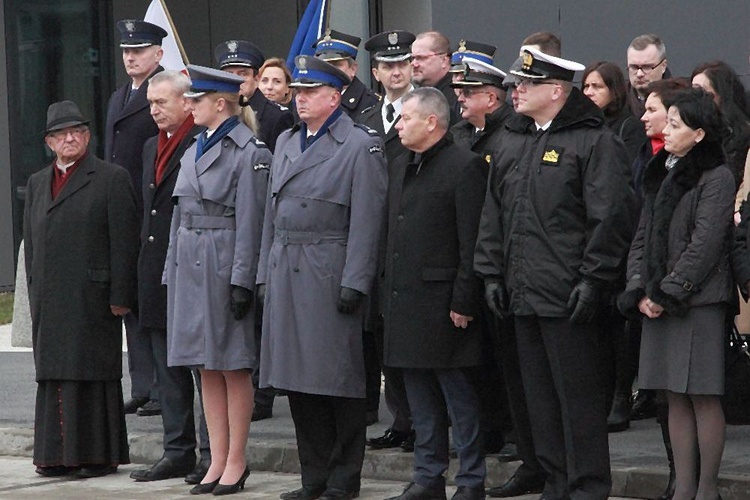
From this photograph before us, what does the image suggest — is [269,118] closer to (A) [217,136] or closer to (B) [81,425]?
(A) [217,136]

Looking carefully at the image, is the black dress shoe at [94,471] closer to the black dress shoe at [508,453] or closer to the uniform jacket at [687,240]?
the black dress shoe at [508,453]

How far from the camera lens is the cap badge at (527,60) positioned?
285 inches

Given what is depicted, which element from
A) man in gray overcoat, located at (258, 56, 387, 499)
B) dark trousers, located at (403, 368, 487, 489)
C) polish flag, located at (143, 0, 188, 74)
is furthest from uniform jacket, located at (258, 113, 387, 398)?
polish flag, located at (143, 0, 188, 74)

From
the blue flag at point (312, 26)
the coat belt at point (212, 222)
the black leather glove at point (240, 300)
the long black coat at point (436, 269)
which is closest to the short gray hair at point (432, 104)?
the long black coat at point (436, 269)

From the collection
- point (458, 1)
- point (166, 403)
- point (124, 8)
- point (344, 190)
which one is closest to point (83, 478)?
point (166, 403)

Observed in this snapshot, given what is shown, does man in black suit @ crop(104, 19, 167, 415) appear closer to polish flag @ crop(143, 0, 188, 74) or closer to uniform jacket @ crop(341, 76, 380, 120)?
uniform jacket @ crop(341, 76, 380, 120)

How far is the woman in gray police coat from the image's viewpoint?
8023 mm

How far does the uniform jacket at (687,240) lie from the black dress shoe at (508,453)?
1393 millimetres

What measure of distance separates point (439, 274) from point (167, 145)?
6.77ft

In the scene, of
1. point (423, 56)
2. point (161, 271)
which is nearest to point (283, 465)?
point (161, 271)

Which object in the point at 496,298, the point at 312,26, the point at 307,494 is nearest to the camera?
the point at 496,298

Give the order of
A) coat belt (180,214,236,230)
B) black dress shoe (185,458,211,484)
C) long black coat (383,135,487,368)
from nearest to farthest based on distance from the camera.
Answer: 1. long black coat (383,135,487,368)
2. coat belt (180,214,236,230)
3. black dress shoe (185,458,211,484)

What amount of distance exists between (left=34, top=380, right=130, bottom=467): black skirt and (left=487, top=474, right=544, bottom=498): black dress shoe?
2.27m

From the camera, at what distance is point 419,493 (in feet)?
24.8
